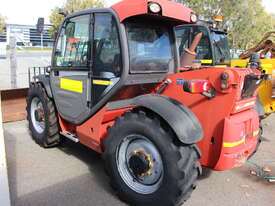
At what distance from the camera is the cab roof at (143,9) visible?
2809 millimetres

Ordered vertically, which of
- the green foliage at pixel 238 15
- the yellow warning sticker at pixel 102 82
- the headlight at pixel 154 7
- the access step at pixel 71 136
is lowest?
the access step at pixel 71 136

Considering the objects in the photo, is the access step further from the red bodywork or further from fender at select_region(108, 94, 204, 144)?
the red bodywork

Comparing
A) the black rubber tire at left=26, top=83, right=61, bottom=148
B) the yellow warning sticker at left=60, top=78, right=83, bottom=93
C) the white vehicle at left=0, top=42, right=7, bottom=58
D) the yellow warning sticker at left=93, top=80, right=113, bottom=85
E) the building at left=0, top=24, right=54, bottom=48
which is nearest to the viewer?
the yellow warning sticker at left=93, top=80, right=113, bottom=85

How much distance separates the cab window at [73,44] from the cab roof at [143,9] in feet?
2.21

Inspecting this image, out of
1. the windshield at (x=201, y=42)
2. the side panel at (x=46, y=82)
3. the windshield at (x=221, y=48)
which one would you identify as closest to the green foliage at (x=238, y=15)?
the windshield at (x=221, y=48)

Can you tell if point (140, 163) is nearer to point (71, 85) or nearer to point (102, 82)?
point (102, 82)

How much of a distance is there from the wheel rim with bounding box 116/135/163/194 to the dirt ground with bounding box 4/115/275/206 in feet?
1.23

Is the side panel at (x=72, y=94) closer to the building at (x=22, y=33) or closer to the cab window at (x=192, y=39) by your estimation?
the building at (x=22, y=33)

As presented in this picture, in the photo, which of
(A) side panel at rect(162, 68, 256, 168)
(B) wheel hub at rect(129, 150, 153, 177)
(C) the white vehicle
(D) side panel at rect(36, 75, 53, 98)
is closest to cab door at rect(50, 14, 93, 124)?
(D) side panel at rect(36, 75, 53, 98)

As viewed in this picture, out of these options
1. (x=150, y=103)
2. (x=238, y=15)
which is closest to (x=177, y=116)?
(x=150, y=103)

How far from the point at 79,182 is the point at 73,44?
1.95 meters

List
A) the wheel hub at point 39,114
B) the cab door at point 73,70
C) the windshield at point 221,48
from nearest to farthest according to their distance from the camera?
the cab door at point 73,70
the wheel hub at point 39,114
the windshield at point 221,48

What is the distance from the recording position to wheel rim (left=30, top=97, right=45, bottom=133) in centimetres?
468

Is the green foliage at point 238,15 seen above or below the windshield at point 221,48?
Result: above
